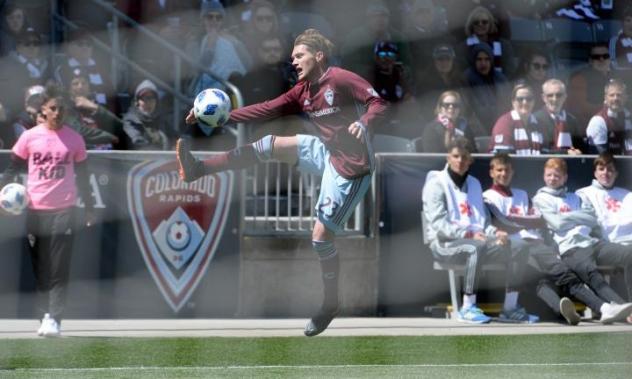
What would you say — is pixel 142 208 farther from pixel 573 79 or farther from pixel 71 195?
pixel 573 79

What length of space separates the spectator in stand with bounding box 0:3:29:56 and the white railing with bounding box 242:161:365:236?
96.4 inches

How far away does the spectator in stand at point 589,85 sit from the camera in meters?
9.46

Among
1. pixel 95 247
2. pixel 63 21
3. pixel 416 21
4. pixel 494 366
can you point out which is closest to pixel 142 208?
pixel 95 247

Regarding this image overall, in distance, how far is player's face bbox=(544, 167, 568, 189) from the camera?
9.91m

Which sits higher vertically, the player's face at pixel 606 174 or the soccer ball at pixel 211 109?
the soccer ball at pixel 211 109

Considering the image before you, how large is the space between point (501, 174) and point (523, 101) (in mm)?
629

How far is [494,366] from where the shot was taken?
7.55 m

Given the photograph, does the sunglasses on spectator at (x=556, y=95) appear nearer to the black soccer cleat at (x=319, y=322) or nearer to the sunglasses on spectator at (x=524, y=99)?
the sunglasses on spectator at (x=524, y=99)

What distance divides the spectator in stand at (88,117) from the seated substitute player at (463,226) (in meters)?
2.43

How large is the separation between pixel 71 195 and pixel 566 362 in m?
3.56

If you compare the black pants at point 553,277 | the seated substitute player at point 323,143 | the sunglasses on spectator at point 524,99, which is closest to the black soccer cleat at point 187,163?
the seated substitute player at point 323,143

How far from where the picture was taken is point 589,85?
968cm

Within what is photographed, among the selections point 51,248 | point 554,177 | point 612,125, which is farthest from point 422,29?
point 51,248

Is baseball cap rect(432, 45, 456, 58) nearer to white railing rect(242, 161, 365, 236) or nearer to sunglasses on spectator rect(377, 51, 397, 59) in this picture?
sunglasses on spectator rect(377, 51, 397, 59)
